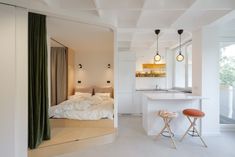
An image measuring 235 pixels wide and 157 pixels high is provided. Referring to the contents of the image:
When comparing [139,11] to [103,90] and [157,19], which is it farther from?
[103,90]

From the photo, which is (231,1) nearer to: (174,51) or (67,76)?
(174,51)

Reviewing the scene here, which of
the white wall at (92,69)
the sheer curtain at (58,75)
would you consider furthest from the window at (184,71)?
the sheer curtain at (58,75)

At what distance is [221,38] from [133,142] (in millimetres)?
3569

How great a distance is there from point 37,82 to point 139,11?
2.37 m

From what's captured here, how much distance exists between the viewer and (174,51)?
7.23 metres

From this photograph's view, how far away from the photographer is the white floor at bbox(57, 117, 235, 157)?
3.11 meters

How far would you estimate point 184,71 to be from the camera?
6.55 metres

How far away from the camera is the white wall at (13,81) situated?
2.72 m

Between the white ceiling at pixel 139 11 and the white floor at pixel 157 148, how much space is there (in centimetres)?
258

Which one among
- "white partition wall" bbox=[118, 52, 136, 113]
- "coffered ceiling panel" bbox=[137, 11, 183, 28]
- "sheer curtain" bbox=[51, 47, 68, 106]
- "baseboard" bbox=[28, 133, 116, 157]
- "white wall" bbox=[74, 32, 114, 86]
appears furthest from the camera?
"white wall" bbox=[74, 32, 114, 86]

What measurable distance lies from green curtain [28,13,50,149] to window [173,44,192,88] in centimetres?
478

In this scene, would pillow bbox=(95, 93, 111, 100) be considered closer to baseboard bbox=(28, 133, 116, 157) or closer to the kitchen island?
the kitchen island

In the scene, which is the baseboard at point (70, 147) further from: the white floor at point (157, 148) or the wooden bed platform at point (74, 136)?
the white floor at point (157, 148)

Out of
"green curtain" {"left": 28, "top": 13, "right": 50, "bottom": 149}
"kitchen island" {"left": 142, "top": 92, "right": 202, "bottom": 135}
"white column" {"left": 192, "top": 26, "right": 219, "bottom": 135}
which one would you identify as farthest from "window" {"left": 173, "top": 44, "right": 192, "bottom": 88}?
"green curtain" {"left": 28, "top": 13, "right": 50, "bottom": 149}
